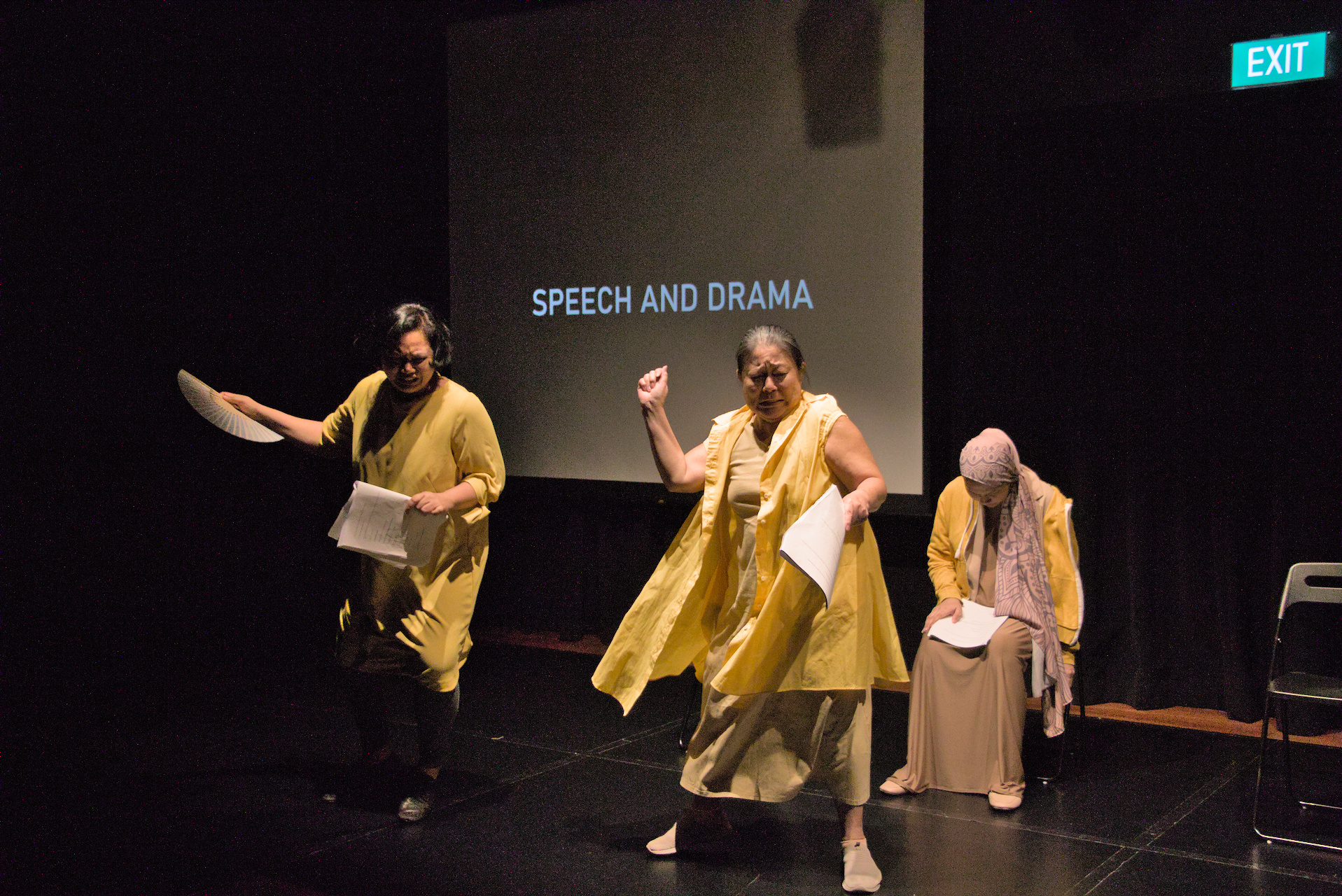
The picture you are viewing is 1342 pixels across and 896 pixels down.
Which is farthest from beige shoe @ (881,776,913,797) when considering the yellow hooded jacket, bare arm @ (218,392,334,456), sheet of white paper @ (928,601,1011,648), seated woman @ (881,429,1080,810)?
bare arm @ (218,392,334,456)

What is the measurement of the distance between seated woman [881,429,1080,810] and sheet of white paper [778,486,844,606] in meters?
1.28

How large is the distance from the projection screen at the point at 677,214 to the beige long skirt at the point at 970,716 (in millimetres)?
1320

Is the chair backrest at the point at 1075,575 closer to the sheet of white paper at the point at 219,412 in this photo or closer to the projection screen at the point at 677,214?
the projection screen at the point at 677,214

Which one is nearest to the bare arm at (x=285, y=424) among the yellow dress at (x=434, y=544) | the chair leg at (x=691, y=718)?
the yellow dress at (x=434, y=544)

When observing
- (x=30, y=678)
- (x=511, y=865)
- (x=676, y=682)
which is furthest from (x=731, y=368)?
(x=30, y=678)

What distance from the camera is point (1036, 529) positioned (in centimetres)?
369

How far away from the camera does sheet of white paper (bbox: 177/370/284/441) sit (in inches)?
129

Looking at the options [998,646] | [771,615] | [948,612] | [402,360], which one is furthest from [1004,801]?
[402,360]

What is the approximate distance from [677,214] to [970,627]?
2.55 m

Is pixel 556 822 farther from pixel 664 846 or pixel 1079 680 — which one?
pixel 1079 680

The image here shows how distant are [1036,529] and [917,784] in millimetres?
924

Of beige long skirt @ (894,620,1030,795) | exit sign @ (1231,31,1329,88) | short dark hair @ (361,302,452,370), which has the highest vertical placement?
exit sign @ (1231,31,1329,88)

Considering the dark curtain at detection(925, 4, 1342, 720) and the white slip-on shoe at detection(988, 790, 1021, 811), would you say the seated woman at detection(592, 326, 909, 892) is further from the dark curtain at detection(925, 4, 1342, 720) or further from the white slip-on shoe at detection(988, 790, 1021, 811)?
the dark curtain at detection(925, 4, 1342, 720)

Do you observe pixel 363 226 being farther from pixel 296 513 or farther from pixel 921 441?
pixel 921 441
